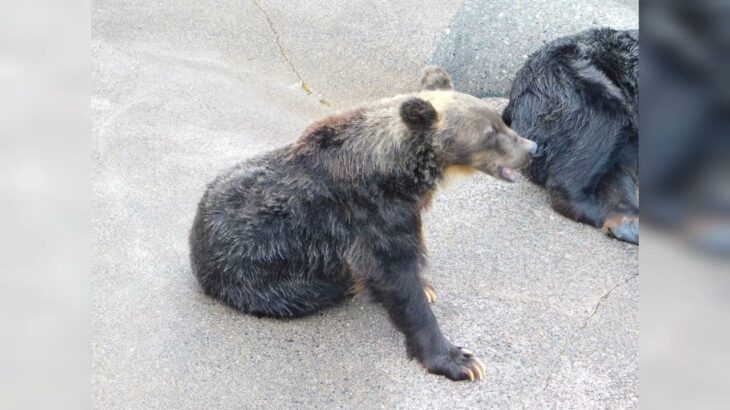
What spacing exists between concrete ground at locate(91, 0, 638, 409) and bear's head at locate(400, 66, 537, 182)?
0.74 m

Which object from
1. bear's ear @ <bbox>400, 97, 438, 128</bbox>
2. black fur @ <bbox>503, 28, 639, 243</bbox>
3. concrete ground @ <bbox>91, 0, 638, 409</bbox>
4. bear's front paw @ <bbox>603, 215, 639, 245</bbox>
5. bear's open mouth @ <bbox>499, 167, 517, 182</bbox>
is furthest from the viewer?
black fur @ <bbox>503, 28, 639, 243</bbox>

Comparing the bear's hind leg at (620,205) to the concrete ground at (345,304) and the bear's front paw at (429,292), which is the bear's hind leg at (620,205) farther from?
the bear's front paw at (429,292)

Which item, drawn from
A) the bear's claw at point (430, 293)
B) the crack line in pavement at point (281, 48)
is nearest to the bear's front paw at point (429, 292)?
the bear's claw at point (430, 293)

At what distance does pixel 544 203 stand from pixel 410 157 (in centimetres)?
175

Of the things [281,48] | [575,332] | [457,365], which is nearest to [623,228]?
[575,332]

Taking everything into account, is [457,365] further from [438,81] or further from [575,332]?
[438,81]

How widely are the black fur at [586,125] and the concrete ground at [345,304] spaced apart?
0.22 meters

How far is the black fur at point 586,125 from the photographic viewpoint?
5.36 metres

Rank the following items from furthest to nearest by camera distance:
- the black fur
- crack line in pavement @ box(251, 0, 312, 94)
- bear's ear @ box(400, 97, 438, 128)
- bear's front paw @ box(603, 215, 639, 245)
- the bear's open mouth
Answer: crack line in pavement @ box(251, 0, 312, 94), the black fur, bear's front paw @ box(603, 215, 639, 245), the bear's open mouth, bear's ear @ box(400, 97, 438, 128)

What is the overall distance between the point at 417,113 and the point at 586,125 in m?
1.90

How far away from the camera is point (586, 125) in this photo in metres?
5.40

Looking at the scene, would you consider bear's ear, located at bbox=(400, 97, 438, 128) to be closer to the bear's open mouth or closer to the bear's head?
the bear's head

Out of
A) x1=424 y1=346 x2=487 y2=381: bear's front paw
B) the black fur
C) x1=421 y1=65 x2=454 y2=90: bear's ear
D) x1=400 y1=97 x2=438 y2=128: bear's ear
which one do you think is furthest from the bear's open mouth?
the black fur

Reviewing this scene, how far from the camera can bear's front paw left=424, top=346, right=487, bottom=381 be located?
381cm
